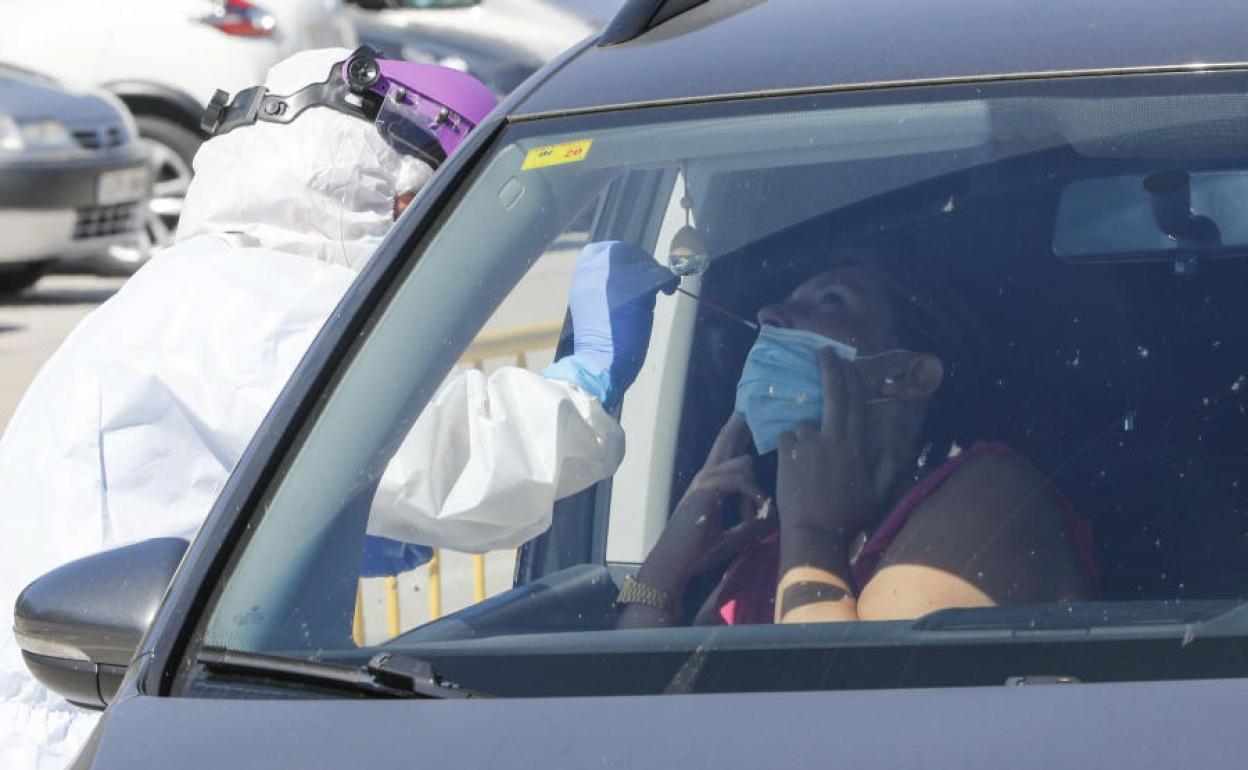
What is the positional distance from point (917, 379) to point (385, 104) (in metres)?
1.36

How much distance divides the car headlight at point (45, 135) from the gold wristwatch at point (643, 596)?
898cm

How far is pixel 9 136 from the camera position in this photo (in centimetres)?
1046

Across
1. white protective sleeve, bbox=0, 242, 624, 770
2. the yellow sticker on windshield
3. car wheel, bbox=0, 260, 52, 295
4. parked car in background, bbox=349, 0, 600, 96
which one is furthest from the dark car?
parked car in background, bbox=349, 0, 600, 96

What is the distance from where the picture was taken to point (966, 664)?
6.07 ft

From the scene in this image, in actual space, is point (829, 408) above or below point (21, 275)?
above

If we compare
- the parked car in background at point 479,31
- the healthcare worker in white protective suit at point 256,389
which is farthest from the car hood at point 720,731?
the parked car in background at point 479,31

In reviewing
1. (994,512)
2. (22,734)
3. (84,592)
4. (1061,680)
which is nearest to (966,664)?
(1061,680)

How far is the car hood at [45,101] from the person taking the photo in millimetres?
10586

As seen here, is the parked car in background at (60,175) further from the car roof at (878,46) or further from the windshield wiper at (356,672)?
the windshield wiper at (356,672)

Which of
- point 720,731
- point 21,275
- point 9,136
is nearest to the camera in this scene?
point 720,731

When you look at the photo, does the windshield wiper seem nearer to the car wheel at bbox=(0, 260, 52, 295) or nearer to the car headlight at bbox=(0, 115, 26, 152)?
the car headlight at bbox=(0, 115, 26, 152)

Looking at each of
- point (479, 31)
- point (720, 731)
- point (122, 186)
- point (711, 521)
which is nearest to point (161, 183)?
point (122, 186)

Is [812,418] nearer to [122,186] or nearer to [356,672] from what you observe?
[356,672]

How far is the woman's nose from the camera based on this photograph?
233 centimetres
